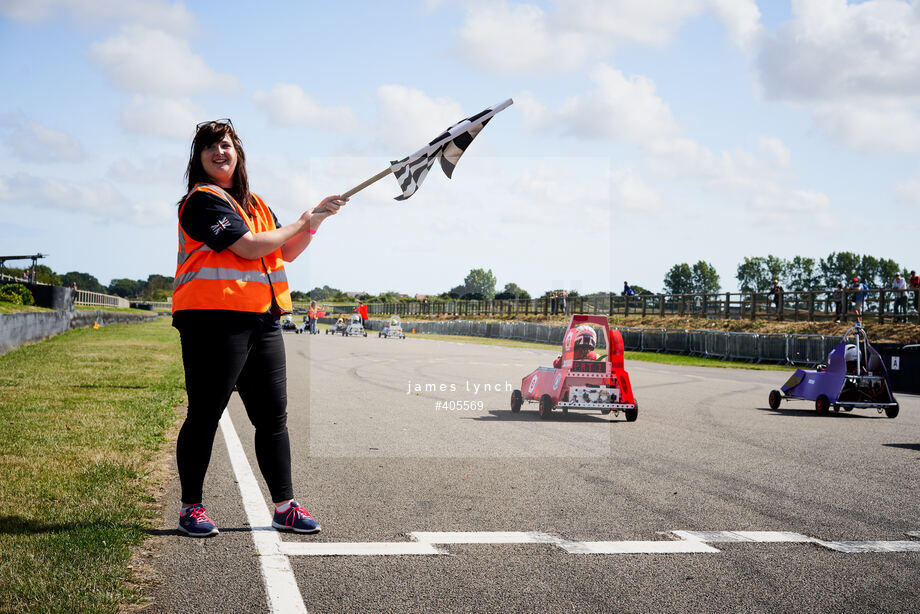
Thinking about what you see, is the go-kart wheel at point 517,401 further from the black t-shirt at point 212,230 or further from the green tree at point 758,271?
the green tree at point 758,271

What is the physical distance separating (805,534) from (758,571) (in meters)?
0.96

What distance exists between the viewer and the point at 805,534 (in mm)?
4941

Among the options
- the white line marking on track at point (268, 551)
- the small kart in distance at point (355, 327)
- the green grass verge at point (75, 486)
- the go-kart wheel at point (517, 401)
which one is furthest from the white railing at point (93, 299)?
the white line marking on track at point (268, 551)

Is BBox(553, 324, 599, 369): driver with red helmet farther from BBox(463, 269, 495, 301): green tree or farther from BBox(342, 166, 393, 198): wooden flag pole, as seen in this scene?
BBox(463, 269, 495, 301): green tree

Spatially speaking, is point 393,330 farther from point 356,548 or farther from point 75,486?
point 356,548

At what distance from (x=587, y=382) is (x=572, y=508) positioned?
5190mm

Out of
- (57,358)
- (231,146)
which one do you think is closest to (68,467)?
(231,146)

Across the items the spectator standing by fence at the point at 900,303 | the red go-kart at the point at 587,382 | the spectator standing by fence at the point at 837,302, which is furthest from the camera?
the spectator standing by fence at the point at 837,302

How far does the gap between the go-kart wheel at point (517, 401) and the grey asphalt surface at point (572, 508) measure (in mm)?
194

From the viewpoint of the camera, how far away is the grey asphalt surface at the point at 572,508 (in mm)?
3736

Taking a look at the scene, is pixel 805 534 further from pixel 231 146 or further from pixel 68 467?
pixel 68 467

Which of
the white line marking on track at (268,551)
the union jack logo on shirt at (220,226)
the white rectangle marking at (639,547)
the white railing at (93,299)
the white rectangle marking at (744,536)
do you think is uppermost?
the white railing at (93,299)

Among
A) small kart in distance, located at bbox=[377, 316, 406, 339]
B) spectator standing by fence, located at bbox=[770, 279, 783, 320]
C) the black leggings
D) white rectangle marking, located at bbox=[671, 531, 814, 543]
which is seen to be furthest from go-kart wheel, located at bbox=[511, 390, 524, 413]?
small kart in distance, located at bbox=[377, 316, 406, 339]

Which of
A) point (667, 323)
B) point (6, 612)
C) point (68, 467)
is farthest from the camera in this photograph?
point (667, 323)
